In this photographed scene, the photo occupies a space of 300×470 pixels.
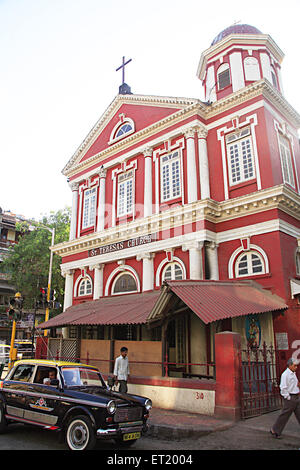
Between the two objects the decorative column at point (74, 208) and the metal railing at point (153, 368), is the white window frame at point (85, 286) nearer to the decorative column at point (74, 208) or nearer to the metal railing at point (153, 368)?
the decorative column at point (74, 208)

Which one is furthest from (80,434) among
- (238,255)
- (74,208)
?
(74,208)

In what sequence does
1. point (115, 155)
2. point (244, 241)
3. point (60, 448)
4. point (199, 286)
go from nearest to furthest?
point (60, 448) → point (199, 286) → point (244, 241) → point (115, 155)

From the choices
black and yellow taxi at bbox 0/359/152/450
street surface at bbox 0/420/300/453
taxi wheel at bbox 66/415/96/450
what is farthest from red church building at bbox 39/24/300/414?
taxi wheel at bbox 66/415/96/450

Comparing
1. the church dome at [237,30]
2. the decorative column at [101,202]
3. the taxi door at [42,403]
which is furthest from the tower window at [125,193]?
the taxi door at [42,403]

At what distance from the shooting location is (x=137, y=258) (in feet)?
58.8

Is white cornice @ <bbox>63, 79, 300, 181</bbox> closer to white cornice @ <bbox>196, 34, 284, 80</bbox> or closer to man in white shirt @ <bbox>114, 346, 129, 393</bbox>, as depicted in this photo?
white cornice @ <bbox>196, 34, 284, 80</bbox>

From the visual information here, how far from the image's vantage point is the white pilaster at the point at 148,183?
715 inches

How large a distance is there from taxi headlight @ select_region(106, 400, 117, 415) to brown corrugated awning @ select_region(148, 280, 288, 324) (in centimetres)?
393

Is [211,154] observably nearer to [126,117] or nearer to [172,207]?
[172,207]

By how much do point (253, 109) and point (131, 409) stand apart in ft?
43.9

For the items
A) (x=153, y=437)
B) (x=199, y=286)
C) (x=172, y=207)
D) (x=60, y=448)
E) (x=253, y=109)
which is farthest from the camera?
(x=172, y=207)

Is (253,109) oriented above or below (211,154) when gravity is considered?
above

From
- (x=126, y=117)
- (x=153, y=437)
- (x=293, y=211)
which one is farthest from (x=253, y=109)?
(x=153, y=437)

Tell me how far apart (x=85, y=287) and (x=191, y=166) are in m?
9.51
